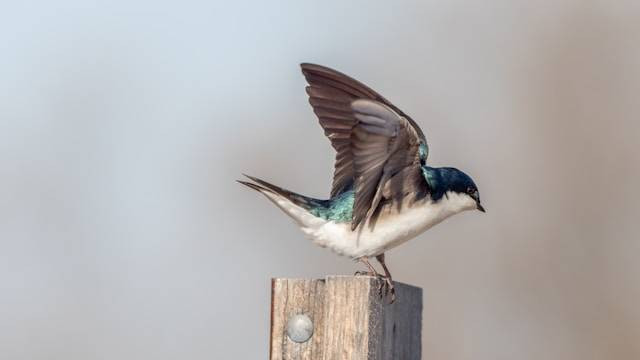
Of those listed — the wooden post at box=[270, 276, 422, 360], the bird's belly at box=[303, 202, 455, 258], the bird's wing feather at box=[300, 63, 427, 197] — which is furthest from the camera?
the bird's belly at box=[303, 202, 455, 258]

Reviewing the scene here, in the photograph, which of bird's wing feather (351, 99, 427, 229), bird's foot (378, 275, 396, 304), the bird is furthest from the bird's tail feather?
bird's foot (378, 275, 396, 304)

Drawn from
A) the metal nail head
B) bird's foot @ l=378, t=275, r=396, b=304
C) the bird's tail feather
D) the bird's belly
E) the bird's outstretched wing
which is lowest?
the metal nail head

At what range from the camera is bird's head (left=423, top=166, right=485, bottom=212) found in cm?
233

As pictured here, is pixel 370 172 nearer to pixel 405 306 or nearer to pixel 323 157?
pixel 405 306

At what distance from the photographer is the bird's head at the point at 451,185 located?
7.63 feet

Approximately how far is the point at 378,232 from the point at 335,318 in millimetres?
433

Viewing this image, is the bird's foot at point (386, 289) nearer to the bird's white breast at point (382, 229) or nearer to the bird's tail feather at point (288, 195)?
the bird's white breast at point (382, 229)

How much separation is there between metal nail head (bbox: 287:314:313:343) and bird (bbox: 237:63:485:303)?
0.32 metres

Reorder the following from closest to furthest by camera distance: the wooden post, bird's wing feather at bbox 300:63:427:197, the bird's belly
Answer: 1. the wooden post
2. bird's wing feather at bbox 300:63:427:197
3. the bird's belly

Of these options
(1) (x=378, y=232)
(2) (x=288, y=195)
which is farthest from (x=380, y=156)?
(2) (x=288, y=195)

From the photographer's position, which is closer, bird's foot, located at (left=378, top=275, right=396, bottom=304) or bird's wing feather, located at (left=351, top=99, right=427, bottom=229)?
bird's foot, located at (left=378, top=275, right=396, bottom=304)

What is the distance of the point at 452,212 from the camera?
2.38 metres

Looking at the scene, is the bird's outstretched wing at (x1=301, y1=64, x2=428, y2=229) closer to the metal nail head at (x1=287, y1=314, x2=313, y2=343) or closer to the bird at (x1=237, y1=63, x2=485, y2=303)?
the bird at (x1=237, y1=63, x2=485, y2=303)

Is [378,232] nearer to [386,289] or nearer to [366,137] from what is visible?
[366,137]
